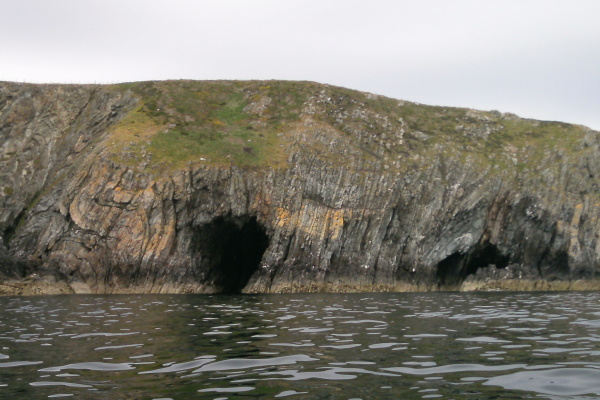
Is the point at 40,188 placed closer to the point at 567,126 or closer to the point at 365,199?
the point at 365,199

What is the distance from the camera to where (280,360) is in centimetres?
1510

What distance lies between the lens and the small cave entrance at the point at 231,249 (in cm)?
5375

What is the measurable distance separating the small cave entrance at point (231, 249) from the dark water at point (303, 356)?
26603 millimetres

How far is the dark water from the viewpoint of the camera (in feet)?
38.4

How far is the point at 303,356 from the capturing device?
15641 millimetres

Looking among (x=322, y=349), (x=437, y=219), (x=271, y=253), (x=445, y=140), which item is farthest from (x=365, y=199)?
(x=322, y=349)

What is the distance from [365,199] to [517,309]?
29050 millimetres

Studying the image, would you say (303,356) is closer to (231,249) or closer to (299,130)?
(231,249)

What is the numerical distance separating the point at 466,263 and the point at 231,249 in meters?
25.3

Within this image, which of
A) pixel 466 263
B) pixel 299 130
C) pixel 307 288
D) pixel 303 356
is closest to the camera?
pixel 303 356

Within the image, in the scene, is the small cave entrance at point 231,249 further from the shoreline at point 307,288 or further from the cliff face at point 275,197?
the shoreline at point 307,288

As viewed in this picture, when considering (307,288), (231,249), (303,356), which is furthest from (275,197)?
(303,356)

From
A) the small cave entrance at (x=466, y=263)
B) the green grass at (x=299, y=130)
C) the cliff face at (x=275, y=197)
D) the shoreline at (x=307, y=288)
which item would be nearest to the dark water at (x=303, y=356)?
the shoreline at (x=307, y=288)

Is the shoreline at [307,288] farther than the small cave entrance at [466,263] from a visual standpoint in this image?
No
